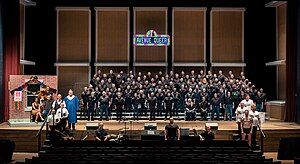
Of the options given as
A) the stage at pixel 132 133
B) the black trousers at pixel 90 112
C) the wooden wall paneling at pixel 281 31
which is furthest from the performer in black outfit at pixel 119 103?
the wooden wall paneling at pixel 281 31

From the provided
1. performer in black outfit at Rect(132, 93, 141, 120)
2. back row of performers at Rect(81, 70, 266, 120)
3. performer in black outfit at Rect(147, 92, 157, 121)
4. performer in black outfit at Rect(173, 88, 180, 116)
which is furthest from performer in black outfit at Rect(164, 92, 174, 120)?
performer in black outfit at Rect(132, 93, 141, 120)

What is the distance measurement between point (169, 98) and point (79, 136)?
5.77 meters

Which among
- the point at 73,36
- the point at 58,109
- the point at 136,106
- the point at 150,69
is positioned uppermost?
the point at 73,36

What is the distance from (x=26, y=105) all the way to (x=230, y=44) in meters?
12.6

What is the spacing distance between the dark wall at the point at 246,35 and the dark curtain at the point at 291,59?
425cm

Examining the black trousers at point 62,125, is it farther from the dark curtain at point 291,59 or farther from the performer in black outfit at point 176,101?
the dark curtain at point 291,59

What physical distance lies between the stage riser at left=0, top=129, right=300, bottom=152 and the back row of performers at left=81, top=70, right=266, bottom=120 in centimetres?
408

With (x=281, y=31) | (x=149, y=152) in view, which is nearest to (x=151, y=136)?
(x=149, y=152)

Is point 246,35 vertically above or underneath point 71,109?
above

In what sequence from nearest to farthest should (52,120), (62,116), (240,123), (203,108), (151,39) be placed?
(52,120), (62,116), (240,123), (203,108), (151,39)

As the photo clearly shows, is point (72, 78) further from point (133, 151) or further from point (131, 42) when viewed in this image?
point (133, 151)

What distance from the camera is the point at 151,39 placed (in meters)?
29.3

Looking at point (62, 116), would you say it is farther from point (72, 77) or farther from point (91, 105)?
point (72, 77)

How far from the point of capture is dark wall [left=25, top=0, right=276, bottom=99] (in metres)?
28.5
